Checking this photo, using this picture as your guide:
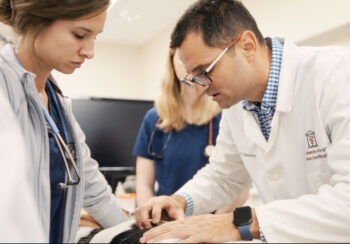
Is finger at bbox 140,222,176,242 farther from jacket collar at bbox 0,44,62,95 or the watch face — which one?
jacket collar at bbox 0,44,62,95

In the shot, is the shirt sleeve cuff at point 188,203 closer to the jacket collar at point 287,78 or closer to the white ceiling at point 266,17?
the jacket collar at point 287,78

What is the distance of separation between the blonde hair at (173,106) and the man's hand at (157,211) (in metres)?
0.52

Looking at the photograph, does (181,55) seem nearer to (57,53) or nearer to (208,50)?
(208,50)

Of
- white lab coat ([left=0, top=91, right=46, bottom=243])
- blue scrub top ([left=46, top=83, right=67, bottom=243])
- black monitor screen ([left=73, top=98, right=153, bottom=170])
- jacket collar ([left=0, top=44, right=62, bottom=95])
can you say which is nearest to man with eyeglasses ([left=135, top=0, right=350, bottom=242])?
blue scrub top ([left=46, top=83, right=67, bottom=243])

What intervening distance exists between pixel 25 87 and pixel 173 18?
527mm

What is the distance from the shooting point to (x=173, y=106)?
1.46m

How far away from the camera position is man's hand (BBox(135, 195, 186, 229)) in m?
0.82

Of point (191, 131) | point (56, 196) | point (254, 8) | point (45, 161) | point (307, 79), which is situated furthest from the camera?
point (191, 131)

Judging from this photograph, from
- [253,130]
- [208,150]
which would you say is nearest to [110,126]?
[208,150]

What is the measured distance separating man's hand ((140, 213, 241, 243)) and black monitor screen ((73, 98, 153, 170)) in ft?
3.21

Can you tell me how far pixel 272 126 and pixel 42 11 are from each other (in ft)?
2.05

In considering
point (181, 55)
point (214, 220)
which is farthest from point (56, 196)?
point (181, 55)

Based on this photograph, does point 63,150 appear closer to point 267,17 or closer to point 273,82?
point 273,82

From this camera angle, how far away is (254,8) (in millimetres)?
988
